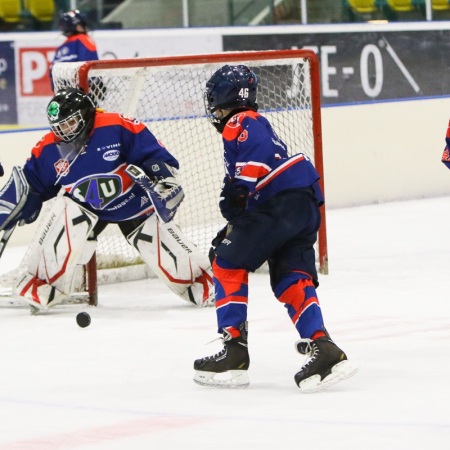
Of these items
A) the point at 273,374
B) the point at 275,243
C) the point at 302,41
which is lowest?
the point at 273,374

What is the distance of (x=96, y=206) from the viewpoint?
4945mm

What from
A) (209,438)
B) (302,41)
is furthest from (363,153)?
(209,438)

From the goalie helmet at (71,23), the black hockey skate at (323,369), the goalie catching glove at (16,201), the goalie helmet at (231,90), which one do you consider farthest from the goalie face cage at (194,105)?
the goalie helmet at (71,23)

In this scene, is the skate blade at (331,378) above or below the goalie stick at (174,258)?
below

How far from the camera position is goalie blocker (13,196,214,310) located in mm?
4922

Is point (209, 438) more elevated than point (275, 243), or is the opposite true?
point (275, 243)

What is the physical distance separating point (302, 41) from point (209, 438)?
7695mm

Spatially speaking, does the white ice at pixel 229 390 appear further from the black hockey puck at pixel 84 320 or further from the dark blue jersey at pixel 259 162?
the dark blue jersey at pixel 259 162

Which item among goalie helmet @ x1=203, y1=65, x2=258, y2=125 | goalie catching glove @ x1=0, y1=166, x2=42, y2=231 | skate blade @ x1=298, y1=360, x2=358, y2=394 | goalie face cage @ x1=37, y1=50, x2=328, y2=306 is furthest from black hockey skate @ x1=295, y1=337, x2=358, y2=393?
goalie face cage @ x1=37, y1=50, x2=328, y2=306

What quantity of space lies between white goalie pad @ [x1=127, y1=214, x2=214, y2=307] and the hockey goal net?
28 centimetres

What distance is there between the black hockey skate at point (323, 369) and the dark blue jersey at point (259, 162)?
46 centimetres

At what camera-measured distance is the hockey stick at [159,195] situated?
4789 mm

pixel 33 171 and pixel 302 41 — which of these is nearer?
pixel 33 171

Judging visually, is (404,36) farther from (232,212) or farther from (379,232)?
(232,212)
